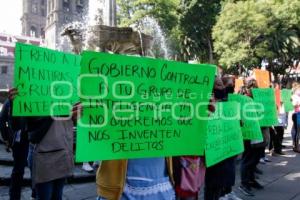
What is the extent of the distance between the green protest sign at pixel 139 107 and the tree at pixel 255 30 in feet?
85.5

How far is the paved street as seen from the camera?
20.1ft

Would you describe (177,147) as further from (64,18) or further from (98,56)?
(64,18)

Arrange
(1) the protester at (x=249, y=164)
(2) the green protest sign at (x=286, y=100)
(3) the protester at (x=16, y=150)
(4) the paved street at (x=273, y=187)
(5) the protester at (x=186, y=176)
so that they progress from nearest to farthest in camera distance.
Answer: (5) the protester at (x=186, y=176), (3) the protester at (x=16, y=150), (4) the paved street at (x=273, y=187), (1) the protester at (x=249, y=164), (2) the green protest sign at (x=286, y=100)

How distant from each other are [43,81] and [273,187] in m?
4.54

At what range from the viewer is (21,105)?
322 centimetres

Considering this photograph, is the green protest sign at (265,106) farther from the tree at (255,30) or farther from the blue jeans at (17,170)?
the tree at (255,30)

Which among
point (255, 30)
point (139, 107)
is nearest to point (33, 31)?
point (255, 30)

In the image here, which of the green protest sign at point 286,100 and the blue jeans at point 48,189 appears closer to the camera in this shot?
the blue jeans at point 48,189

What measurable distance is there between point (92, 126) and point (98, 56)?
412 mm

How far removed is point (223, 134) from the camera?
4.60 m

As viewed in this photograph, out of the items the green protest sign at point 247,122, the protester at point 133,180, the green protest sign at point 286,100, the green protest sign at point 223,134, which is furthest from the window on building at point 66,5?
the protester at point 133,180

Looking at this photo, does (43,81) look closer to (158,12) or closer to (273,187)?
(273,187)

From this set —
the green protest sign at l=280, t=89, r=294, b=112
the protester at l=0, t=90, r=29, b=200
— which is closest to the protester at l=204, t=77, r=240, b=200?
the protester at l=0, t=90, r=29, b=200

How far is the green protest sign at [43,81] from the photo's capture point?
3.22 meters
